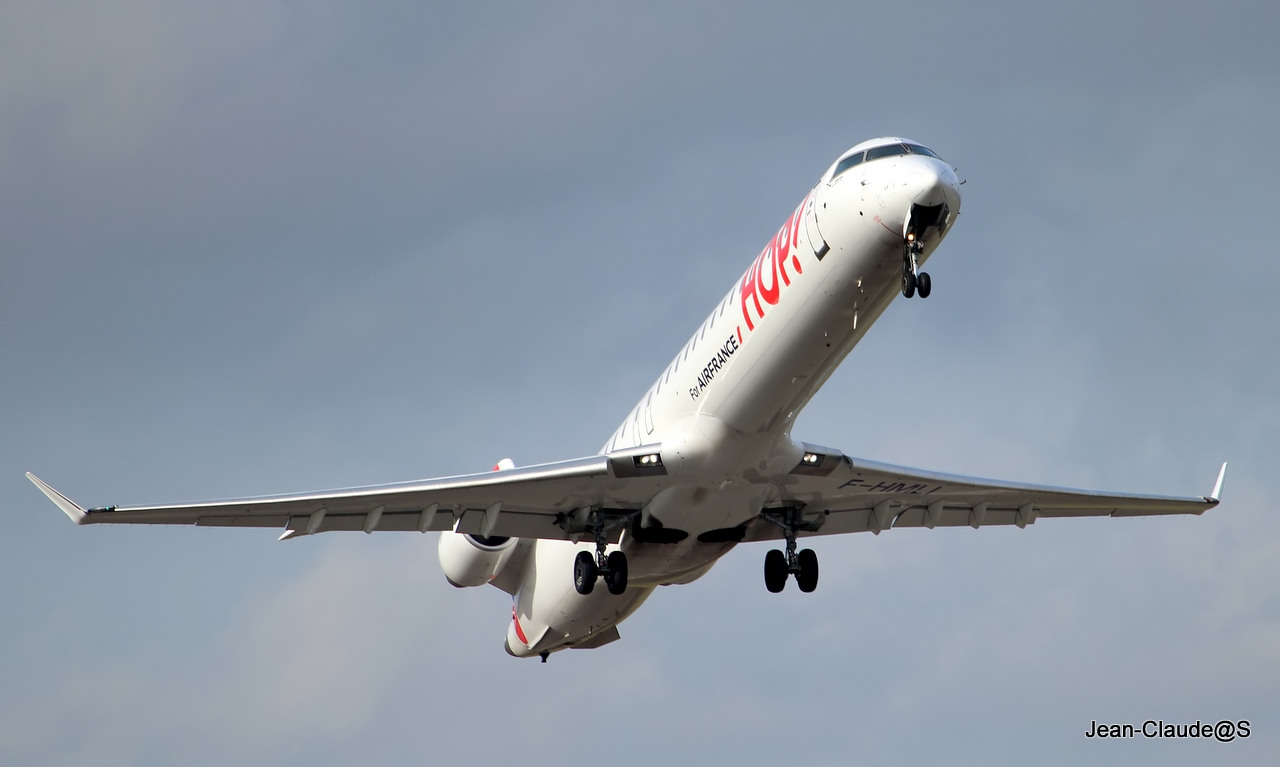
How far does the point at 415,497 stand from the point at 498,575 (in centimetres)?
683

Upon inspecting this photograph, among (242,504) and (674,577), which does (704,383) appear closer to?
(674,577)

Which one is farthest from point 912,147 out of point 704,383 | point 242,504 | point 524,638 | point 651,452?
point 524,638

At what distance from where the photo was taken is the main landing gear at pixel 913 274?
24.4 m

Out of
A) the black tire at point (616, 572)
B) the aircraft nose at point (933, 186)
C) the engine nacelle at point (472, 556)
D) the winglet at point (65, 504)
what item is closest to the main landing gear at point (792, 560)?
the black tire at point (616, 572)

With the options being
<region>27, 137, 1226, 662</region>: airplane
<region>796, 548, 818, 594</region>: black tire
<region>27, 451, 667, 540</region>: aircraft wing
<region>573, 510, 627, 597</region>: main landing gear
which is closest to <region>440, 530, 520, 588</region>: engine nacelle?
<region>27, 137, 1226, 662</region>: airplane

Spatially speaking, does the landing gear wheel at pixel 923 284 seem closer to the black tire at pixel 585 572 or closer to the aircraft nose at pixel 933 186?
the aircraft nose at pixel 933 186

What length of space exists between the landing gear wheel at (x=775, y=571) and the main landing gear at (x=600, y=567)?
3412 millimetres

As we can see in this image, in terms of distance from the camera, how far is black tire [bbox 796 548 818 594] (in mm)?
32000

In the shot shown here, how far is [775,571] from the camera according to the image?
32.4 metres

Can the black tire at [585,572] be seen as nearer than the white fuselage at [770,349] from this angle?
No

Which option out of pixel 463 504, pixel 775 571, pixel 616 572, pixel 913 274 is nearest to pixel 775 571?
pixel 775 571

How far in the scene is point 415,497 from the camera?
30016mm

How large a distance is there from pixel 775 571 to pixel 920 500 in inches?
155

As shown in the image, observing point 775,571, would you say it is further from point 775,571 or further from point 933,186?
point 933,186
